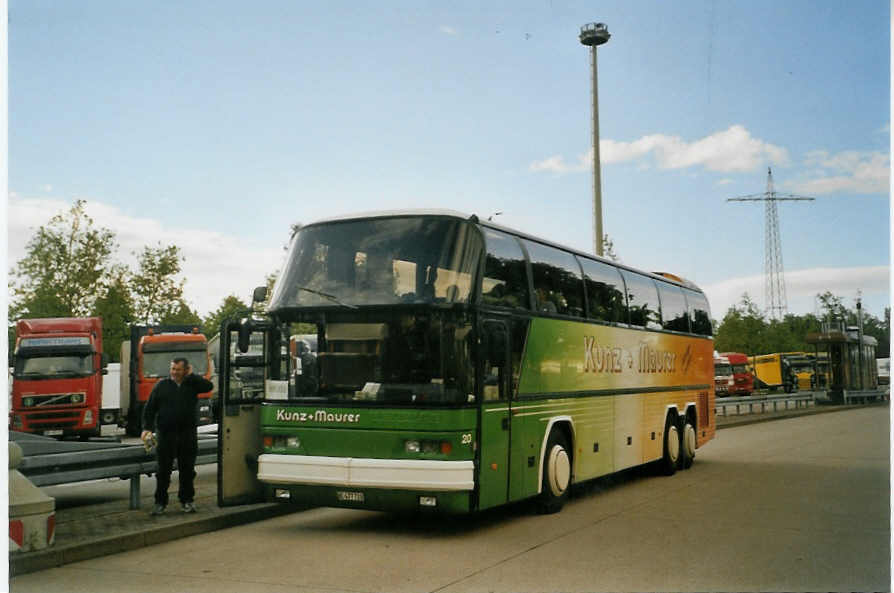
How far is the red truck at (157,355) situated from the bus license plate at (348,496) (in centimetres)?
1984

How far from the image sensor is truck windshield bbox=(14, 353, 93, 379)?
1064 inches

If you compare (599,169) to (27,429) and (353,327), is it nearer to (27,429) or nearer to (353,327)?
(353,327)

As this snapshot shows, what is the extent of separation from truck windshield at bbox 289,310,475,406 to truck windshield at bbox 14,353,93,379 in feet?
62.8

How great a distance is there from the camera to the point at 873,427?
A: 2941 centimetres

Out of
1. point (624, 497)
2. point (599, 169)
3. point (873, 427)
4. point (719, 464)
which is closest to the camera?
point (624, 497)

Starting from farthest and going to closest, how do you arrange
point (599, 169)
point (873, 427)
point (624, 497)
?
point (873, 427) < point (599, 169) < point (624, 497)

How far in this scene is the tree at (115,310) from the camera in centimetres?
3781

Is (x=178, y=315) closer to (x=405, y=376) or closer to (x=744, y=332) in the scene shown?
(x=405, y=376)

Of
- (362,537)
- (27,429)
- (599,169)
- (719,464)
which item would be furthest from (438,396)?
(27,429)

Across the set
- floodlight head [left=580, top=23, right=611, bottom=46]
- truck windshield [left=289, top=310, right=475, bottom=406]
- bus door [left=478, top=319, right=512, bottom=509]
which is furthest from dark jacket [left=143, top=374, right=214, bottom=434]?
floodlight head [left=580, top=23, right=611, bottom=46]

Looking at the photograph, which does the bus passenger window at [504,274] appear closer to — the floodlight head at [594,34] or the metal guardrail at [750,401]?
the floodlight head at [594,34]

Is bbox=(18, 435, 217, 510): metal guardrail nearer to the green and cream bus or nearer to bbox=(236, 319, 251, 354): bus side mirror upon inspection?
the green and cream bus

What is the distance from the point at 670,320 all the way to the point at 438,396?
824 cm

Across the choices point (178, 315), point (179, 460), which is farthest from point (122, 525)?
point (178, 315)
